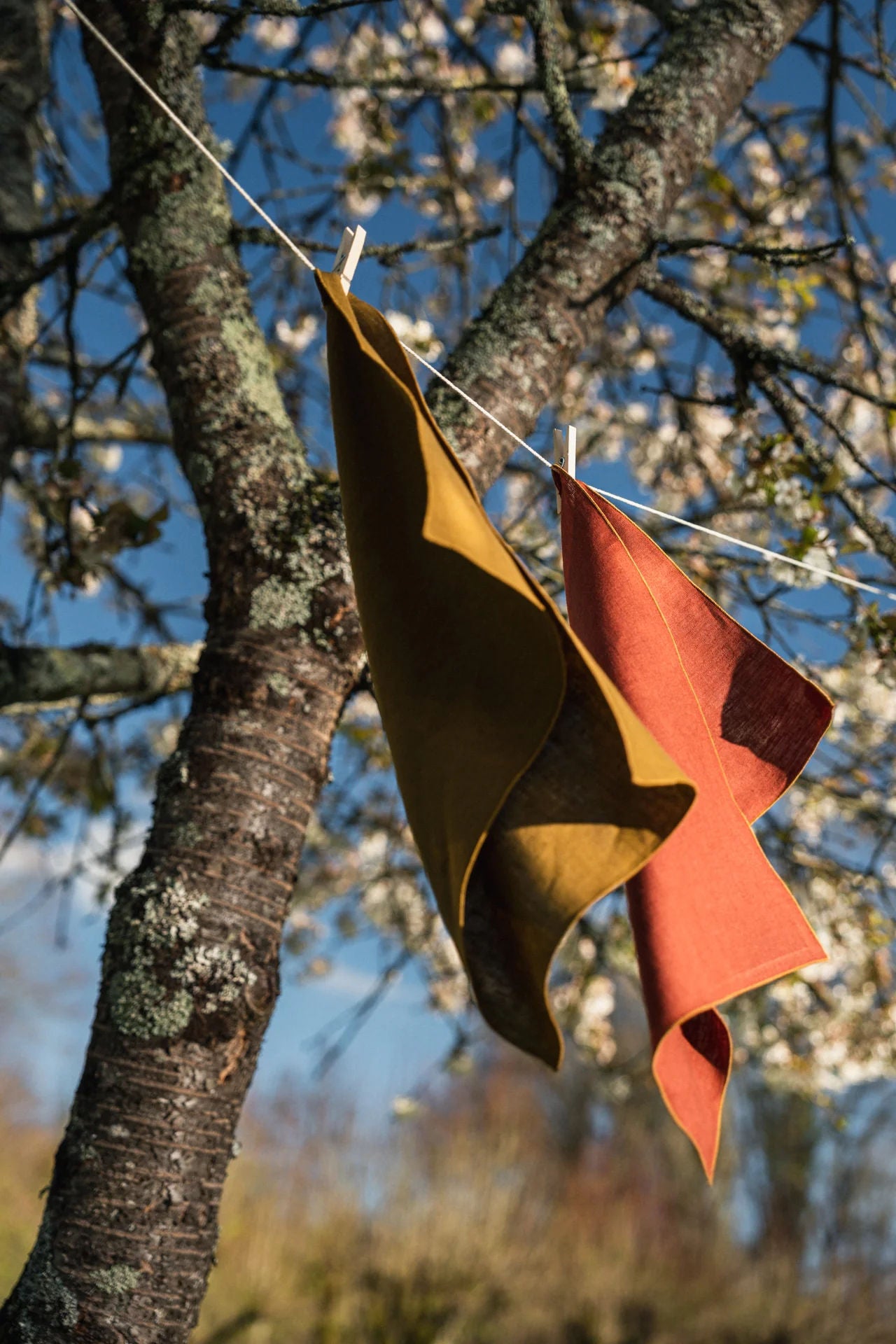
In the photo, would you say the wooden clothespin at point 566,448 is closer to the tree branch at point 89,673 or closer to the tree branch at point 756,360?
the tree branch at point 756,360

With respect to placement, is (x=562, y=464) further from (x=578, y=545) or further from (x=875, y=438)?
(x=875, y=438)

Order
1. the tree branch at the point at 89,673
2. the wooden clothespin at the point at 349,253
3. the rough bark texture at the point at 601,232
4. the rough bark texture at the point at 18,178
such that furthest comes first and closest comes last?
1. the rough bark texture at the point at 18,178
2. the tree branch at the point at 89,673
3. the rough bark texture at the point at 601,232
4. the wooden clothespin at the point at 349,253

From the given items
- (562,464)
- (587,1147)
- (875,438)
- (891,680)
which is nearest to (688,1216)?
(587,1147)

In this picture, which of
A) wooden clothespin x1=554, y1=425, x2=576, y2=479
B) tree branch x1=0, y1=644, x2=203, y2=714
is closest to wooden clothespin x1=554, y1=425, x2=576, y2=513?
wooden clothespin x1=554, y1=425, x2=576, y2=479

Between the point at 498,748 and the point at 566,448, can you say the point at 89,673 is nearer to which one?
the point at 566,448

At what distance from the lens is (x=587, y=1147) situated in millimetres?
15273

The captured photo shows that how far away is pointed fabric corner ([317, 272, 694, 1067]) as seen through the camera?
0.63m

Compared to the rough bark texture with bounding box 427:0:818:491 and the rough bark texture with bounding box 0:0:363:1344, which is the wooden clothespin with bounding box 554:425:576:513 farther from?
the rough bark texture with bounding box 0:0:363:1344

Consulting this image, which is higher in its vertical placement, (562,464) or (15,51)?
(15,51)

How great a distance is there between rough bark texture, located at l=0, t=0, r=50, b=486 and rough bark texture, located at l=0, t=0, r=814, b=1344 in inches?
23.9

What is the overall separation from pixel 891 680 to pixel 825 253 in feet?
2.53

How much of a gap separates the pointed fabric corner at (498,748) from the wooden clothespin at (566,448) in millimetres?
359

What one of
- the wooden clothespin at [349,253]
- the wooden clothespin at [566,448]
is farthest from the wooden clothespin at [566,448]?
the wooden clothespin at [349,253]

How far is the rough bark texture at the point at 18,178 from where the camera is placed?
6.53 feet
